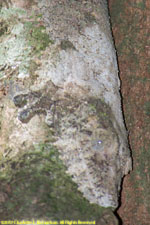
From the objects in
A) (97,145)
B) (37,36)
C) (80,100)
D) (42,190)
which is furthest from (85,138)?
(37,36)

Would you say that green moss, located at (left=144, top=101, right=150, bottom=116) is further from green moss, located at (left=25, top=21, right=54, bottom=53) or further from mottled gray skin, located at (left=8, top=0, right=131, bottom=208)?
green moss, located at (left=25, top=21, right=54, bottom=53)

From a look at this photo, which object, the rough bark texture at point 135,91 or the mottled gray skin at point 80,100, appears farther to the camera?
the rough bark texture at point 135,91

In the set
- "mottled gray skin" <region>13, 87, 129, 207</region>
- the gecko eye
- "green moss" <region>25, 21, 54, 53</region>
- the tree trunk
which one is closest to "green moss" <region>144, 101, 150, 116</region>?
the tree trunk

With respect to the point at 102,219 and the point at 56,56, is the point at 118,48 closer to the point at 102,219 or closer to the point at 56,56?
the point at 56,56

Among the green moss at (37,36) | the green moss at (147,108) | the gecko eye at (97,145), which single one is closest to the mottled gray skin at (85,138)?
the gecko eye at (97,145)

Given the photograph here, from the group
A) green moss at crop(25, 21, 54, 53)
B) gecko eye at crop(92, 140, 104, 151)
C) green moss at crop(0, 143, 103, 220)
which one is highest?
green moss at crop(25, 21, 54, 53)

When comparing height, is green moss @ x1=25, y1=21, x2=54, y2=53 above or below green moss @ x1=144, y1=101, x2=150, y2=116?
above

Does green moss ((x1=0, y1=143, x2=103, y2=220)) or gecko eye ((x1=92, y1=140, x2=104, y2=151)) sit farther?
gecko eye ((x1=92, y1=140, x2=104, y2=151))

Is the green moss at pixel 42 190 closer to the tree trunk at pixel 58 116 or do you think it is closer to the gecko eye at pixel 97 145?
the tree trunk at pixel 58 116
